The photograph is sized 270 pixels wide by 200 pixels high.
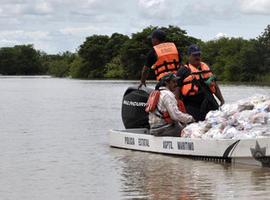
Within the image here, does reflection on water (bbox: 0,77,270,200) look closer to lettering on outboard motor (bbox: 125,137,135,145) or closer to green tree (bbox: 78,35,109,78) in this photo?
lettering on outboard motor (bbox: 125,137,135,145)

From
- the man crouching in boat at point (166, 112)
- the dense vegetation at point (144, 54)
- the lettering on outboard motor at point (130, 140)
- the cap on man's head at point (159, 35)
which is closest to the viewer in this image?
the man crouching in boat at point (166, 112)

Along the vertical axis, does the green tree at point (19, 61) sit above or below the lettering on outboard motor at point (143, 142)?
above

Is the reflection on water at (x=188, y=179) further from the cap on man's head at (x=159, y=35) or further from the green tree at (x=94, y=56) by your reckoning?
the green tree at (x=94, y=56)

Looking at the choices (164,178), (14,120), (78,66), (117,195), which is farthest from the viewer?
(78,66)

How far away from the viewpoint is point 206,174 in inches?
431

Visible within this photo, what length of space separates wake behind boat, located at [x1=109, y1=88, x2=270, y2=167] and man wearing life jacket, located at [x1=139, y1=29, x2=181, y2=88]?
2.26ft

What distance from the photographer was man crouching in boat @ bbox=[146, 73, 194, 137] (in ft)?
40.9

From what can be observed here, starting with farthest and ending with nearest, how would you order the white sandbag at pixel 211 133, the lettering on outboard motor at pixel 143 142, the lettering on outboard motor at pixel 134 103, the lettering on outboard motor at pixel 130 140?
the lettering on outboard motor at pixel 134 103, the lettering on outboard motor at pixel 130 140, the lettering on outboard motor at pixel 143 142, the white sandbag at pixel 211 133

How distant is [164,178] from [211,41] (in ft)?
284

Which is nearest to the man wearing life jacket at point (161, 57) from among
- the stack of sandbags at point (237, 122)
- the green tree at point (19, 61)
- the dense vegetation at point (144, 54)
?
the stack of sandbags at point (237, 122)

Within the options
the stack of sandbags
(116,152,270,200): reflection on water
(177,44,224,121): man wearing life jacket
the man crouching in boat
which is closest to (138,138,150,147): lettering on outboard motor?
the man crouching in boat

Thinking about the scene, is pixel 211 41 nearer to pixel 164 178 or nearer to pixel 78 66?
pixel 78 66

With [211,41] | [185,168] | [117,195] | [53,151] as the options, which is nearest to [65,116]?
[53,151]

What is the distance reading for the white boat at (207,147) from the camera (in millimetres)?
11032
